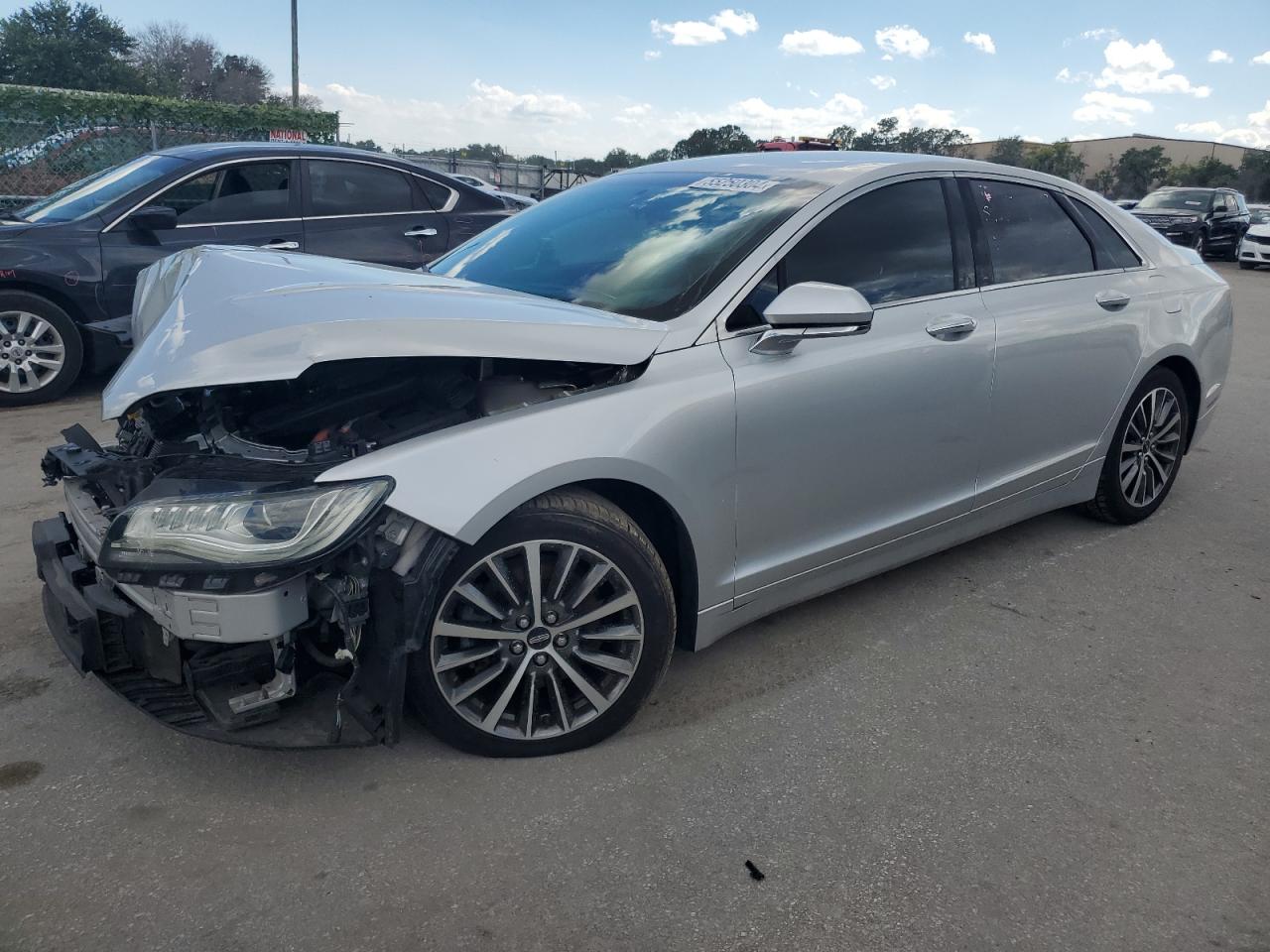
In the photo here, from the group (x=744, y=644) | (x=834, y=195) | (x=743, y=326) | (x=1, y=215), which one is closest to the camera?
(x=743, y=326)

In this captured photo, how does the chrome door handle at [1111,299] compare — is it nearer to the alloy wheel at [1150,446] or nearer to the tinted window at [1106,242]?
the tinted window at [1106,242]

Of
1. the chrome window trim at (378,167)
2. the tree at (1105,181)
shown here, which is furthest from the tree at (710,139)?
the tree at (1105,181)

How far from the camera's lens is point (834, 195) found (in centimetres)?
315

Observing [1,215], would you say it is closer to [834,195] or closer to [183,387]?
[183,387]

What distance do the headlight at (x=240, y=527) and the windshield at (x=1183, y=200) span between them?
23.9 metres

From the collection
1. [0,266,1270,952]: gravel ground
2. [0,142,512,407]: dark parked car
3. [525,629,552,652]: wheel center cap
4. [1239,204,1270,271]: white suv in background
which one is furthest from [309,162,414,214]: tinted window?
[1239,204,1270,271]: white suv in background

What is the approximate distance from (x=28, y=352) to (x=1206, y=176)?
215ft

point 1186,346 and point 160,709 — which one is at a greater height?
point 1186,346

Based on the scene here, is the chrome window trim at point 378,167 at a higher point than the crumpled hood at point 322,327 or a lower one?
higher

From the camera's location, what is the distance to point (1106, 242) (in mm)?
4219

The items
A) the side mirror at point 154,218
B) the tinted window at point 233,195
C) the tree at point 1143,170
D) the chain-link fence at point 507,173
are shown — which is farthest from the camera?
the tree at point 1143,170

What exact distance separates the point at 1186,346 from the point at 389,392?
3.71 metres

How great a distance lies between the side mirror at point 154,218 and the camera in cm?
610

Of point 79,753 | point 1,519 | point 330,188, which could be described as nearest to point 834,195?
point 79,753
